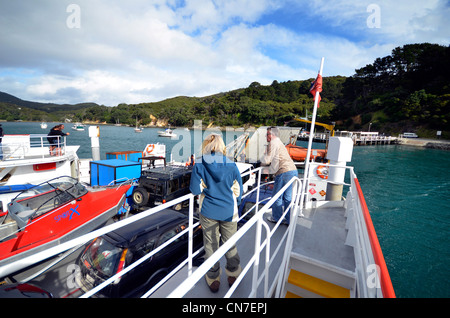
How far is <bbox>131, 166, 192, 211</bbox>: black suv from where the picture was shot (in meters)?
8.69

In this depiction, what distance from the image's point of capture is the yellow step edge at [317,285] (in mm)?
2602

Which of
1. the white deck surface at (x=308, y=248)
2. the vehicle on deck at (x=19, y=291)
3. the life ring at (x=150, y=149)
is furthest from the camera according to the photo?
the life ring at (x=150, y=149)

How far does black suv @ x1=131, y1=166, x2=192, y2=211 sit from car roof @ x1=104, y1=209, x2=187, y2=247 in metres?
3.73

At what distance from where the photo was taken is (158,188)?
8.75 meters

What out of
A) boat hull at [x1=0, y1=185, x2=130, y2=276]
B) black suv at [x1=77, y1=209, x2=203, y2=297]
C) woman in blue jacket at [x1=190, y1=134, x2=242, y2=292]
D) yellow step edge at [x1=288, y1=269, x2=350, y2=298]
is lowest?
boat hull at [x1=0, y1=185, x2=130, y2=276]

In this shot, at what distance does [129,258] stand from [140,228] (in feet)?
2.11

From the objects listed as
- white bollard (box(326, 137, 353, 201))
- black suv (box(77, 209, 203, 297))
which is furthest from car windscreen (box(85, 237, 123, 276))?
white bollard (box(326, 137, 353, 201))

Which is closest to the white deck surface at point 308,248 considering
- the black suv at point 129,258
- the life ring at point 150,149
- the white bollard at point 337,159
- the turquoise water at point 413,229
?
the white bollard at point 337,159

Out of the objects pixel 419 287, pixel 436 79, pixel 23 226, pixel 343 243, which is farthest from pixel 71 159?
pixel 436 79

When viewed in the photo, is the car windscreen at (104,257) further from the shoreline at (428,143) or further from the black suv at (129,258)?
the shoreline at (428,143)

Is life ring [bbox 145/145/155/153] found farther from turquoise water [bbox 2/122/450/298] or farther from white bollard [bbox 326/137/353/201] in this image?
turquoise water [bbox 2/122/450/298]

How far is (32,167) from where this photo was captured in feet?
35.8

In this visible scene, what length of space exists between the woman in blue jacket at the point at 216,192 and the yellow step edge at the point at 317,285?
932 millimetres
